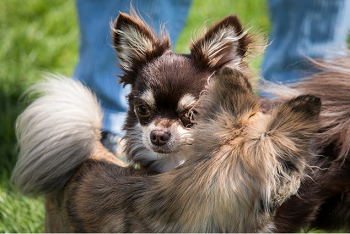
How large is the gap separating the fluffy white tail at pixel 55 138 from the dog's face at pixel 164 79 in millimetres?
246

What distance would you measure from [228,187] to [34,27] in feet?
13.4

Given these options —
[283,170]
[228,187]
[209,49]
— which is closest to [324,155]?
[283,170]

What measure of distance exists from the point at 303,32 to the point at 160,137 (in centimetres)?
137

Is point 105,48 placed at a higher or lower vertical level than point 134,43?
lower

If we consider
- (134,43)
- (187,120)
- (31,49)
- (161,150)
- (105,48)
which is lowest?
(31,49)

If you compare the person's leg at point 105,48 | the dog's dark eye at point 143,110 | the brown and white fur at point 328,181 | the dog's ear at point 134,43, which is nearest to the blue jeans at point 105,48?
the person's leg at point 105,48

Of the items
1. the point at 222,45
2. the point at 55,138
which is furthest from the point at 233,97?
the point at 55,138

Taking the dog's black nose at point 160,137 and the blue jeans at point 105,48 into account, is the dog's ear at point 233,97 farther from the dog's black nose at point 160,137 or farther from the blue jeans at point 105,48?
the blue jeans at point 105,48

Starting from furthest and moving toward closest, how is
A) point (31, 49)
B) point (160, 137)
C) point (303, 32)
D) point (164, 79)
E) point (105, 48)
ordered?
point (31, 49) → point (105, 48) → point (303, 32) → point (164, 79) → point (160, 137)

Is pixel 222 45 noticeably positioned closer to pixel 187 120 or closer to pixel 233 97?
pixel 187 120

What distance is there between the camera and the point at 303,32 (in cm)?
298

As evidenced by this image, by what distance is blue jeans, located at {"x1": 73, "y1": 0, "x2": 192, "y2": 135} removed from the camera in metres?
3.09

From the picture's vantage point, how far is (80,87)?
104 inches

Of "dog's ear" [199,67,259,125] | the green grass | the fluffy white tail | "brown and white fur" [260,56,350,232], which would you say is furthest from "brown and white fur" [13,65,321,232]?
the green grass
